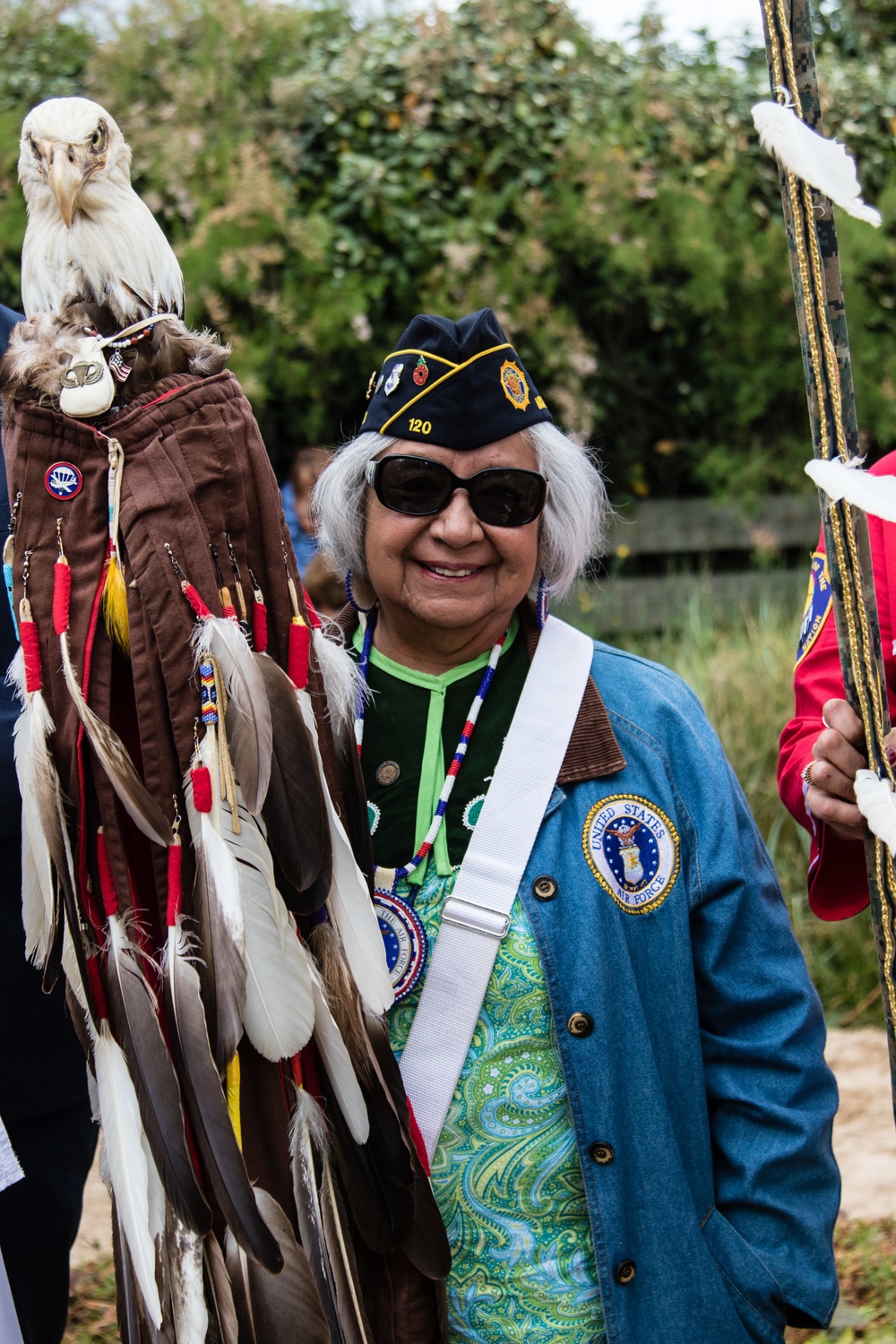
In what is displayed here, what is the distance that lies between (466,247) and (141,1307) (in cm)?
528

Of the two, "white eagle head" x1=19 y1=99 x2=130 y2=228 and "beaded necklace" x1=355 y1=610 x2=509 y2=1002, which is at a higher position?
"white eagle head" x1=19 y1=99 x2=130 y2=228

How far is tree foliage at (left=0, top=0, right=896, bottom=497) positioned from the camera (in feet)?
18.7

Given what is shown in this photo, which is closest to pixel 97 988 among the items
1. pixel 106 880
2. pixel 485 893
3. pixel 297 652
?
pixel 106 880

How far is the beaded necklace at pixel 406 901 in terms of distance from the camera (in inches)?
72.7

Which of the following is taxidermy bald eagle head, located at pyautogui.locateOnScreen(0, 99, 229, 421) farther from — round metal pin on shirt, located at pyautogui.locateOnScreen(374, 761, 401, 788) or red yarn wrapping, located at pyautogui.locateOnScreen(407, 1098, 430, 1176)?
red yarn wrapping, located at pyautogui.locateOnScreen(407, 1098, 430, 1176)

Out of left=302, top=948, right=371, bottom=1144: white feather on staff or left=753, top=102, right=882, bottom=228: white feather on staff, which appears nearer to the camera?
left=753, top=102, right=882, bottom=228: white feather on staff

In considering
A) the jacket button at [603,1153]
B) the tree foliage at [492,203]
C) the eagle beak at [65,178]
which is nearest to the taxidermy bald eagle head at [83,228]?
the eagle beak at [65,178]

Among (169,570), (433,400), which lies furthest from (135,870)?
(433,400)

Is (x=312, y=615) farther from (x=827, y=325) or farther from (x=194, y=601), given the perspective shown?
(x=827, y=325)

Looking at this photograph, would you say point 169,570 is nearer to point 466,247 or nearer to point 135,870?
point 135,870

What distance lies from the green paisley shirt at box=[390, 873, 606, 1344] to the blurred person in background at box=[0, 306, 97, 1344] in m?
0.65

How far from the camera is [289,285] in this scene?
5754 millimetres

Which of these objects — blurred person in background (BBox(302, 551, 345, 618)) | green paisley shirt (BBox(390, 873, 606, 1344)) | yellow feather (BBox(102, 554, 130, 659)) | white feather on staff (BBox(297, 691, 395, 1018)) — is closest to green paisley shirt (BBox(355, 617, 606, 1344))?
green paisley shirt (BBox(390, 873, 606, 1344))

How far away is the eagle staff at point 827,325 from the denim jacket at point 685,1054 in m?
0.45
